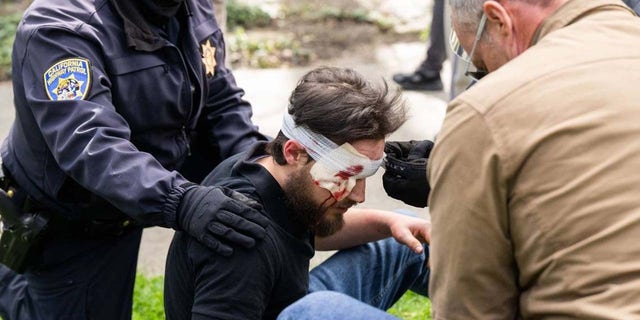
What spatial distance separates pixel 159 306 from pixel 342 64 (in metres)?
3.48

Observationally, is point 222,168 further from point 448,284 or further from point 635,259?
point 635,259

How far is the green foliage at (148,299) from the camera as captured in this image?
3779 millimetres

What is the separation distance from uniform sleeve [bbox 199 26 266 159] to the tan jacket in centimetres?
153

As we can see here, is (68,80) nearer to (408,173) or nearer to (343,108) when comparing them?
(343,108)

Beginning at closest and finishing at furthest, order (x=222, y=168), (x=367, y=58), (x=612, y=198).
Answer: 1. (x=612, y=198)
2. (x=222, y=168)
3. (x=367, y=58)

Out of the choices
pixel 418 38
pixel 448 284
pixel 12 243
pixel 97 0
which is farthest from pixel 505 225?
Result: pixel 418 38

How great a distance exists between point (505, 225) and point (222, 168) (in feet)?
3.76

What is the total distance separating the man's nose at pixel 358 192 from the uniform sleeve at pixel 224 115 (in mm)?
764

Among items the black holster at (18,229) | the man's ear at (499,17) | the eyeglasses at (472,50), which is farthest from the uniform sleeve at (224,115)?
the man's ear at (499,17)

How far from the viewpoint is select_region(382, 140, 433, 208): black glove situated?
2.66 meters

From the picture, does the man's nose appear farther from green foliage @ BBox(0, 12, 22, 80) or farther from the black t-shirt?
green foliage @ BBox(0, 12, 22, 80)

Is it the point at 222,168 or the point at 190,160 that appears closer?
the point at 222,168

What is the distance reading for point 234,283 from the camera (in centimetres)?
246

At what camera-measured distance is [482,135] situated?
1.84 m
